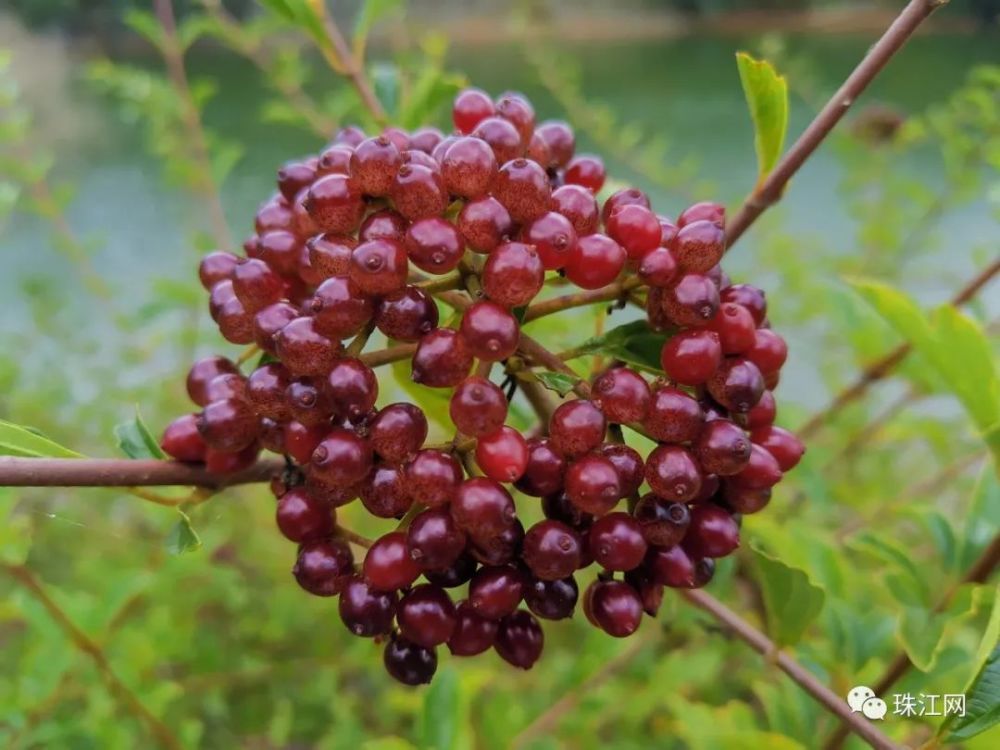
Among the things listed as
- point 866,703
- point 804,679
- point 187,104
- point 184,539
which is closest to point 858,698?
point 866,703

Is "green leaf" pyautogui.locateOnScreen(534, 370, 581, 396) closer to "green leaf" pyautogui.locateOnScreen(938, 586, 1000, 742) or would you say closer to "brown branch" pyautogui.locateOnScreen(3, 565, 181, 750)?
"green leaf" pyautogui.locateOnScreen(938, 586, 1000, 742)

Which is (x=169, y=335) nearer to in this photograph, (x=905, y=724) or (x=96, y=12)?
(x=905, y=724)

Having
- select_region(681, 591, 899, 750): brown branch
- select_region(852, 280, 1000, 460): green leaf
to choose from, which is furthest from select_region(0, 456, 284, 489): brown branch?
select_region(852, 280, 1000, 460): green leaf

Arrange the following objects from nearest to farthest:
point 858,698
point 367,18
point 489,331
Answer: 1. point 489,331
2. point 858,698
3. point 367,18

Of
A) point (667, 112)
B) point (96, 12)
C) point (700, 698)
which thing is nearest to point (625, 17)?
point (667, 112)

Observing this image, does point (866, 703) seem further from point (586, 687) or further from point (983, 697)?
point (586, 687)

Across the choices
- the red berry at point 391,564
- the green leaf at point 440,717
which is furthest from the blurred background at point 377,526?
the red berry at point 391,564
